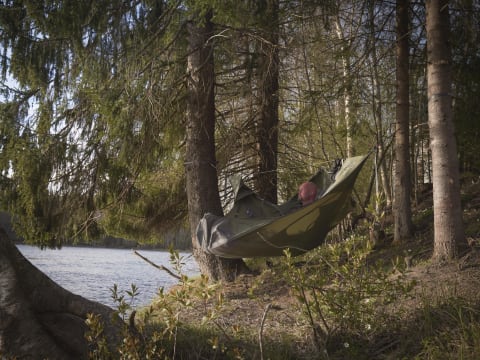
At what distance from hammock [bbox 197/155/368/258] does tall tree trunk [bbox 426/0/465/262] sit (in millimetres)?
612

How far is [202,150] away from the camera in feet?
15.0

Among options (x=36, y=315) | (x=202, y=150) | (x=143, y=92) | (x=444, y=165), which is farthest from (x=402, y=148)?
(x=36, y=315)

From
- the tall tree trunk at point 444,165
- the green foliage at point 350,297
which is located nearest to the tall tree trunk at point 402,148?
the tall tree trunk at point 444,165

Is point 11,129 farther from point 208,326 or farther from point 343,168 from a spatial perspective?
point 343,168

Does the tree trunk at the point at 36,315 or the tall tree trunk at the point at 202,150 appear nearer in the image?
the tree trunk at the point at 36,315

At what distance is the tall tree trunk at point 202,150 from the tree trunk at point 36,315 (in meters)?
2.15

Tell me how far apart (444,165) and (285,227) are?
1.30 meters

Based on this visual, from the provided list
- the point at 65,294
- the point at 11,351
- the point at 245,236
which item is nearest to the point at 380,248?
the point at 245,236

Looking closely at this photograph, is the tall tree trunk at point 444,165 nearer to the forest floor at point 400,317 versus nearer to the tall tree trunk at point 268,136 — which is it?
the forest floor at point 400,317

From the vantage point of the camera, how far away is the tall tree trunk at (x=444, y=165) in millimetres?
3377

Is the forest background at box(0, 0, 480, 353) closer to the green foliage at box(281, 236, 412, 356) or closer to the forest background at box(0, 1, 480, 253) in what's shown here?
the forest background at box(0, 1, 480, 253)

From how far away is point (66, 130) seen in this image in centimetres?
475

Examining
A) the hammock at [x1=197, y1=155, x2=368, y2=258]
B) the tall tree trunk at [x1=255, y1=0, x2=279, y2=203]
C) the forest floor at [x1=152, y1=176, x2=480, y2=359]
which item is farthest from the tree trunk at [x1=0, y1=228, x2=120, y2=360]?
the tall tree trunk at [x1=255, y1=0, x2=279, y2=203]

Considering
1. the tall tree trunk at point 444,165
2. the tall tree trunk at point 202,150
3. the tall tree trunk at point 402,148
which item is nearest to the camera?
the tall tree trunk at point 444,165
